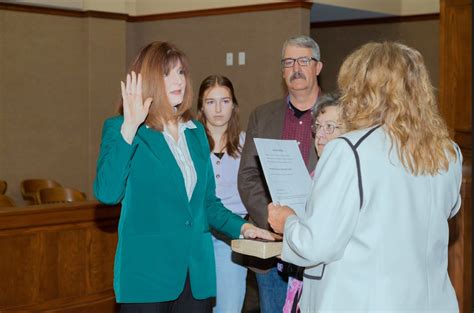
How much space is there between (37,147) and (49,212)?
5174 millimetres

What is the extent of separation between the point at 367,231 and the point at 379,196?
106mm

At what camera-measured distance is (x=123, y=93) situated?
2887 mm

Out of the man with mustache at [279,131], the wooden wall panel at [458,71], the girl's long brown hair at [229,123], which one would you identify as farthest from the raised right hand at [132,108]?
the wooden wall panel at [458,71]

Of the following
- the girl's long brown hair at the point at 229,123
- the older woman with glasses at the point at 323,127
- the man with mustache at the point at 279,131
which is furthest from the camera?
the girl's long brown hair at the point at 229,123

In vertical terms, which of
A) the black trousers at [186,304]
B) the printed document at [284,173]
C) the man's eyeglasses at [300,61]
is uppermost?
the man's eyeglasses at [300,61]

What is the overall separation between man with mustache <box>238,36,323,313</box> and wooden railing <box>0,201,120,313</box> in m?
1.80

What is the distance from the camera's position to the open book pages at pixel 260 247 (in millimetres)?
2764

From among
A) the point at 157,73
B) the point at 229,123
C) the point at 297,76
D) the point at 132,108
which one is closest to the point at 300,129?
the point at 297,76

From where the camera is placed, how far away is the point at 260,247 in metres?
2.78

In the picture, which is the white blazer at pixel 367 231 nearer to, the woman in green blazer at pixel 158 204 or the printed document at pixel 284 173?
the printed document at pixel 284 173

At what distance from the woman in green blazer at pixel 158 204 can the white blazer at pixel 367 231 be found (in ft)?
2.08

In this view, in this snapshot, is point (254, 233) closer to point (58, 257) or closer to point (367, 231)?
point (367, 231)

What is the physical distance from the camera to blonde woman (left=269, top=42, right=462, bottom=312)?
2.36 m

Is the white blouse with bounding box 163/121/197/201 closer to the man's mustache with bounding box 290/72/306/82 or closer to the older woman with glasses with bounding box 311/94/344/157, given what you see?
the older woman with glasses with bounding box 311/94/344/157
